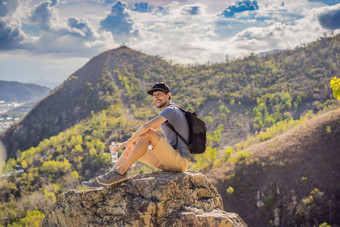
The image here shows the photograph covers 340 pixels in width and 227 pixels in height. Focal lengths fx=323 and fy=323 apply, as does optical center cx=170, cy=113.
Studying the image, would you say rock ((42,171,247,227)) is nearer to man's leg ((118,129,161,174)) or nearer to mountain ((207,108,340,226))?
man's leg ((118,129,161,174))

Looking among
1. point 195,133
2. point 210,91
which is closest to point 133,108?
point 210,91

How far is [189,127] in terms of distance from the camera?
694cm

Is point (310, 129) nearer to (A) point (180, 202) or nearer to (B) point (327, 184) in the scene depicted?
(B) point (327, 184)

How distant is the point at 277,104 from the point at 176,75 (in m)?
36.0

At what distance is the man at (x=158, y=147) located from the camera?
250 inches

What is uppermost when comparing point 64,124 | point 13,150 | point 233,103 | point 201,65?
point 201,65

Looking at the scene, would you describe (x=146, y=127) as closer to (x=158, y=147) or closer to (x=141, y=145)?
(x=141, y=145)

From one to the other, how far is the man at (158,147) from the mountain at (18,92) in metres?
129

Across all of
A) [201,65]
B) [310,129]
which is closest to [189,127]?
[310,129]

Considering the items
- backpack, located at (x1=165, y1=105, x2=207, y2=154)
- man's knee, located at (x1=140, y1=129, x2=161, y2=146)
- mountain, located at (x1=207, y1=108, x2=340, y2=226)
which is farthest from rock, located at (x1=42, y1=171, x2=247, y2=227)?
mountain, located at (x1=207, y1=108, x2=340, y2=226)

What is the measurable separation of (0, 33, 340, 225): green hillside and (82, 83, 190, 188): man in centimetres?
2865

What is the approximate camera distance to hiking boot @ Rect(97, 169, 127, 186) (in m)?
6.34

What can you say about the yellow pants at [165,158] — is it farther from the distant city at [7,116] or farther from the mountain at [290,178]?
the distant city at [7,116]

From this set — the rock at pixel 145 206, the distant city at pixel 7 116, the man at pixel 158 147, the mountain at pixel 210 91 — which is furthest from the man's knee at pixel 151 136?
the distant city at pixel 7 116
